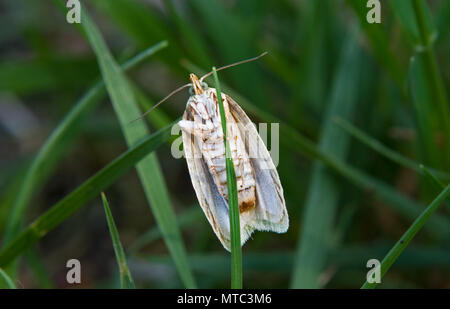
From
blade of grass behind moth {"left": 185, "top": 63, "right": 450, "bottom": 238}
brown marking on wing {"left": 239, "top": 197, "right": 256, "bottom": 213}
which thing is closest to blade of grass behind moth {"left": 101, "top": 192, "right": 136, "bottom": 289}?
brown marking on wing {"left": 239, "top": 197, "right": 256, "bottom": 213}

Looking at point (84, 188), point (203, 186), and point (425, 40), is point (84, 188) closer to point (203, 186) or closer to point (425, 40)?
point (203, 186)

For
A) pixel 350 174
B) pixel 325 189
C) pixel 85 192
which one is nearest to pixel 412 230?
pixel 350 174

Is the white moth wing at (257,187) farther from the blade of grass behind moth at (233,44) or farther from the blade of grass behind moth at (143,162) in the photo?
the blade of grass behind moth at (233,44)

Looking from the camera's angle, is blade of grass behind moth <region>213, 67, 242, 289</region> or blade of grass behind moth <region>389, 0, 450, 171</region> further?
blade of grass behind moth <region>389, 0, 450, 171</region>

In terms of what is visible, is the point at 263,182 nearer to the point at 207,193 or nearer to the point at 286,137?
the point at 207,193

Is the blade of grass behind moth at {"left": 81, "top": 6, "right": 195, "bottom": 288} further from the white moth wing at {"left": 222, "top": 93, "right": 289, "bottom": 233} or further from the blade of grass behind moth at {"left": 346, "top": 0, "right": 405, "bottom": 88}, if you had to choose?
the blade of grass behind moth at {"left": 346, "top": 0, "right": 405, "bottom": 88}

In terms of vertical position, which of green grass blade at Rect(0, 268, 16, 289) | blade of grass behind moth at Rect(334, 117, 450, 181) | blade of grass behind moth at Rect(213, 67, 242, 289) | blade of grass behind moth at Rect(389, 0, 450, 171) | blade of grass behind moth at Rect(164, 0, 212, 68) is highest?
blade of grass behind moth at Rect(164, 0, 212, 68)
